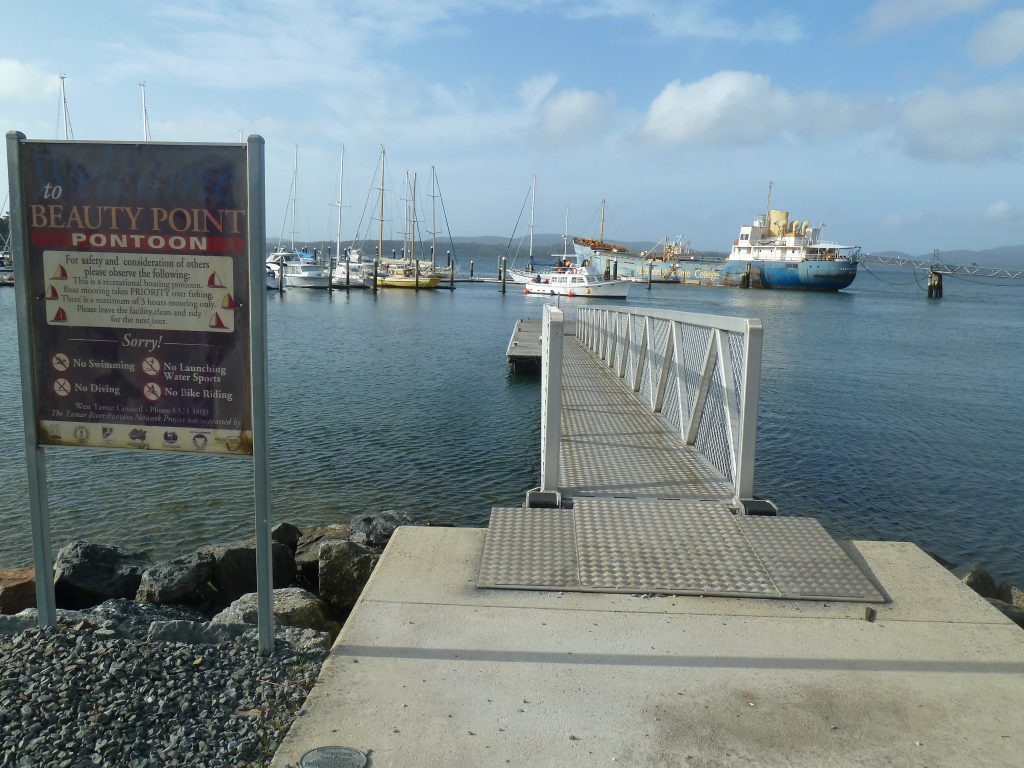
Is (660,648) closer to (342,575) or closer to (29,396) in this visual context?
(29,396)

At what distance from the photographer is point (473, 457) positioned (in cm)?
1280

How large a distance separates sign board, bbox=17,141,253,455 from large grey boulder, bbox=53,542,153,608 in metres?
3.17

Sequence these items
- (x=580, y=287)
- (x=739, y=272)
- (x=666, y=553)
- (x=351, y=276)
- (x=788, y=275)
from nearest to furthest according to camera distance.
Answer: (x=666, y=553) → (x=580, y=287) → (x=351, y=276) → (x=788, y=275) → (x=739, y=272)

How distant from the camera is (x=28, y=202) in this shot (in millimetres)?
3691

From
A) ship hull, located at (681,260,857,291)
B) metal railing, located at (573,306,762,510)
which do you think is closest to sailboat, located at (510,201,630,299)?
ship hull, located at (681,260,857,291)

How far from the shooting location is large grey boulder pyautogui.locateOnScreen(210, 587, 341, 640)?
4.93 m

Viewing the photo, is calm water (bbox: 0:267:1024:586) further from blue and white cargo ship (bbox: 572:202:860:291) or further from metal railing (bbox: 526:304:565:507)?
blue and white cargo ship (bbox: 572:202:860:291)

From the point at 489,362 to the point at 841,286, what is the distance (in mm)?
64511

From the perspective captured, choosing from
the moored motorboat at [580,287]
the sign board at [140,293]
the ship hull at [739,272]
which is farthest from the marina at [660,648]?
the ship hull at [739,272]

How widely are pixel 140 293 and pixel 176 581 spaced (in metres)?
3.36

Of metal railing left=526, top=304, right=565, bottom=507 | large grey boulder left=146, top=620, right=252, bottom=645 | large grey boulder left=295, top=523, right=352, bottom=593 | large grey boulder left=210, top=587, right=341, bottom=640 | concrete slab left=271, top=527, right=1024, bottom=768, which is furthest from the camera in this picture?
large grey boulder left=295, top=523, right=352, bottom=593

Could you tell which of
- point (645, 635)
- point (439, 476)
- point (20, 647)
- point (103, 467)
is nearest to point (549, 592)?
point (645, 635)

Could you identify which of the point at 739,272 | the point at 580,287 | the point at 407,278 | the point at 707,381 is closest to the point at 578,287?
the point at 580,287

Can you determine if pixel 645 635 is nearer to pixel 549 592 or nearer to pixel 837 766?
pixel 549 592
